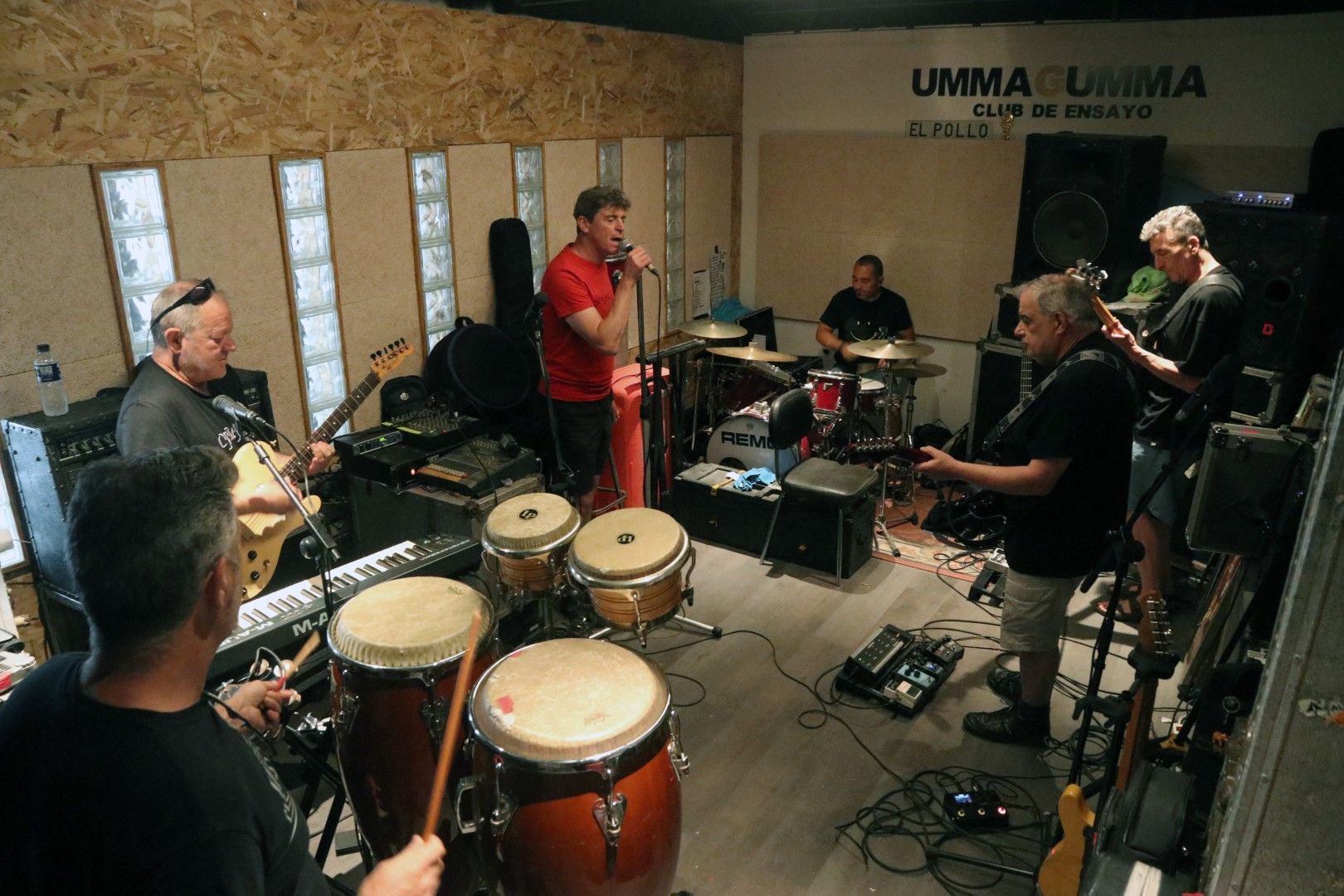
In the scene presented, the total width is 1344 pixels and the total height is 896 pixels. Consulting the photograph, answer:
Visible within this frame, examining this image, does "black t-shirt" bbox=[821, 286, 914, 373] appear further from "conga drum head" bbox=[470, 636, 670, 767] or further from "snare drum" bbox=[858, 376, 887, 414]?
"conga drum head" bbox=[470, 636, 670, 767]

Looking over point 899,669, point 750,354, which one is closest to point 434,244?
point 750,354

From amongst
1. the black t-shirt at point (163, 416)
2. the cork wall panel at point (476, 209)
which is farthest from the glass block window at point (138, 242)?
the cork wall panel at point (476, 209)

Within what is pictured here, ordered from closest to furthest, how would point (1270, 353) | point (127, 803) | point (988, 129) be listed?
1. point (127, 803)
2. point (1270, 353)
3. point (988, 129)

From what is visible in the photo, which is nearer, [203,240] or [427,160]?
[203,240]

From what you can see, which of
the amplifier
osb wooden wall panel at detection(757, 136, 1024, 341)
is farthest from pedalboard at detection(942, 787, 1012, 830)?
osb wooden wall panel at detection(757, 136, 1024, 341)

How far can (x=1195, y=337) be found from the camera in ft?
13.0

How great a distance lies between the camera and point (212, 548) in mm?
1380

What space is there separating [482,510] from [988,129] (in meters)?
4.60

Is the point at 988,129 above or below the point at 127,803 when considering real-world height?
above

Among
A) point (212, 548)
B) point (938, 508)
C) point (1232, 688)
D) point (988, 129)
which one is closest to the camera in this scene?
point (212, 548)

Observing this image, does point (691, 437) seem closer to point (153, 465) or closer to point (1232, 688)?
point (1232, 688)

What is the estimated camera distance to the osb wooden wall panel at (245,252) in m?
3.76

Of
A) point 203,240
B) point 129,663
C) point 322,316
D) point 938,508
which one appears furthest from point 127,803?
point 938,508

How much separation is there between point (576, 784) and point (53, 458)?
2384mm
